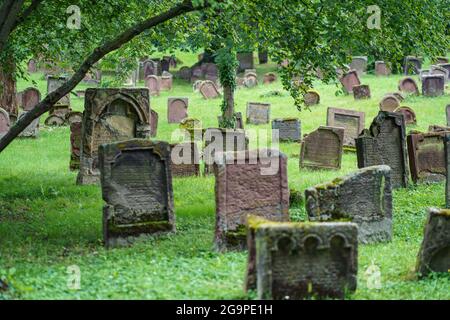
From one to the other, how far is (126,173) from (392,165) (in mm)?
6477

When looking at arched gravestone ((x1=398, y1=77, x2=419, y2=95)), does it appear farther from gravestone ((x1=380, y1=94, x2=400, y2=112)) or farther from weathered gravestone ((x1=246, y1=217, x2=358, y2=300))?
weathered gravestone ((x1=246, y1=217, x2=358, y2=300))

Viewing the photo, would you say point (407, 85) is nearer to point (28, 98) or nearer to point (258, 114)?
point (258, 114)

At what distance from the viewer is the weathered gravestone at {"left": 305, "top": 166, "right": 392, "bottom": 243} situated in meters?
12.6

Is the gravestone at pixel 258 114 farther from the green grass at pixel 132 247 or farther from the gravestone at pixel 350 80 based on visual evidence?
the gravestone at pixel 350 80

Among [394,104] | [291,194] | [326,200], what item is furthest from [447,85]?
[326,200]

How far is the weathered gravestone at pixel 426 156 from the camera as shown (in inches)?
720

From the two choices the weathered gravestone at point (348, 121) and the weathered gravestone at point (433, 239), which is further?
the weathered gravestone at point (348, 121)

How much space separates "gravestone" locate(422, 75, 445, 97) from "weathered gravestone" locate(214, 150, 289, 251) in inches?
860

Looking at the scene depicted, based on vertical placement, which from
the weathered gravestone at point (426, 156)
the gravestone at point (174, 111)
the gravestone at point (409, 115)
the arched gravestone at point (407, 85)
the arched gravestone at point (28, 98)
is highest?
the arched gravestone at point (407, 85)

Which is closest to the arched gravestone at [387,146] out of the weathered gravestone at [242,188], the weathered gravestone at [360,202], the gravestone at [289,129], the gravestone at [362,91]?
the weathered gravestone at [360,202]

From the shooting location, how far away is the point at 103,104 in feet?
58.9

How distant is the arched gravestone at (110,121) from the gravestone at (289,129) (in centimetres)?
784

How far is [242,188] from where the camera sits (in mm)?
12469

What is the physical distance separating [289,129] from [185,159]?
692 centimetres
